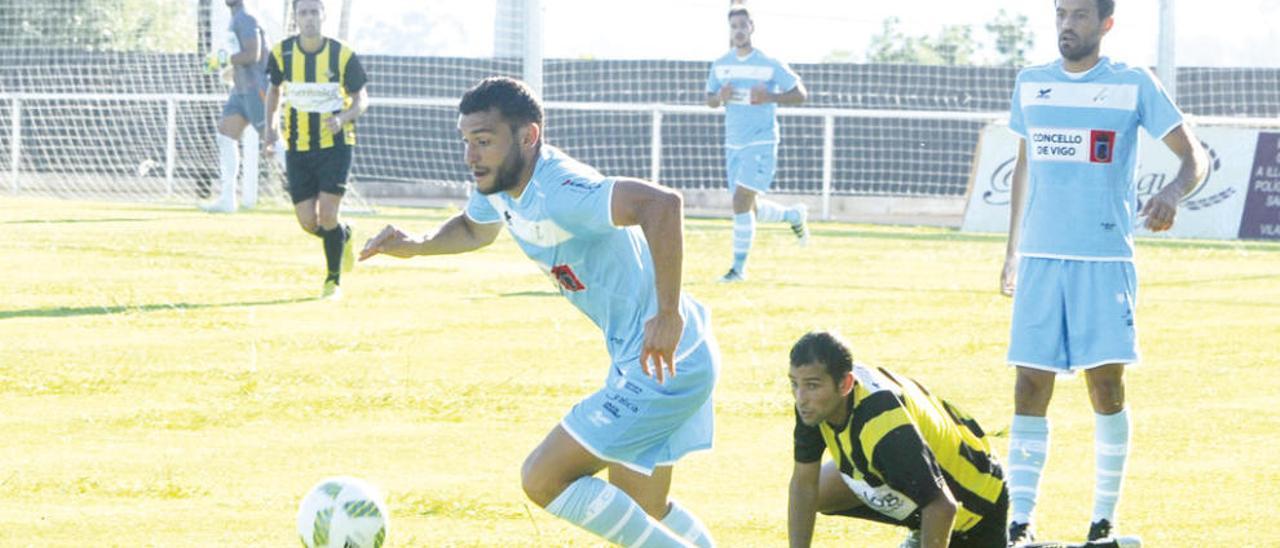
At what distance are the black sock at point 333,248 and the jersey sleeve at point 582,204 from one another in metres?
8.53

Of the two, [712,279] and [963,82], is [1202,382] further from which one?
[963,82]

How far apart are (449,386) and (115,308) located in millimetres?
3748

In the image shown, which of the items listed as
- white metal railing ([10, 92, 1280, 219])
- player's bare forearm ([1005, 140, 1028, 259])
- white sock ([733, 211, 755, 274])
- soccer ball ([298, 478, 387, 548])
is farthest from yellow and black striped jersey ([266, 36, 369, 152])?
white metal railing ([10, 92, 1280, 219])

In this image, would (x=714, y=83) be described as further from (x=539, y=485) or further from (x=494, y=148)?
(x=539, y=485)

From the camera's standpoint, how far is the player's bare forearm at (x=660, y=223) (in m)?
5.12

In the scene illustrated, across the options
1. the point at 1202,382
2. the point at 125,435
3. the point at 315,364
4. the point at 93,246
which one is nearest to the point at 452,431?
the point at 125,435

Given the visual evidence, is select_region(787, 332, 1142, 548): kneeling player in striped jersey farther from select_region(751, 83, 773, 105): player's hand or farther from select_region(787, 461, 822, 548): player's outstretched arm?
select_region(751, 83, 773, 105): player's hand

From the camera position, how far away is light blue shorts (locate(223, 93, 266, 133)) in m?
20.4

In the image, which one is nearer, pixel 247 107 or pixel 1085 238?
pixel 1085 238

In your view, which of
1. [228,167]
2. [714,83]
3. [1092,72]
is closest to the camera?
[1092,72]

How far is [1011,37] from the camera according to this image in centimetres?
3366

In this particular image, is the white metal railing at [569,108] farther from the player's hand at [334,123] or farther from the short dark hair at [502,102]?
the short dark hair at [502,102]

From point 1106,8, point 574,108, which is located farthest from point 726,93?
point 574,108

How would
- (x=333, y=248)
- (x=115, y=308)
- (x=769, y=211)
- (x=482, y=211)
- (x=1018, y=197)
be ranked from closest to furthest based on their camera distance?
(x=482, y=211) → (x=1018, y=197) → (x=115, y=308) → (x=333, y=248) → (x=769, y=211)
